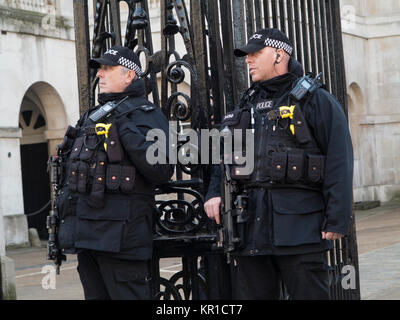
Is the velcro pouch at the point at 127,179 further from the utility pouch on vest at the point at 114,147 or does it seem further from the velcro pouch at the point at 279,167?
the velcro pouch at the point at 279,167

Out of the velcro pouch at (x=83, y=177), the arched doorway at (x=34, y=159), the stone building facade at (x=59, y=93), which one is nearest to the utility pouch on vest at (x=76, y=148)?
the velcro pouch at (x=83, y=177)

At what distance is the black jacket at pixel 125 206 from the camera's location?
4.78 meters

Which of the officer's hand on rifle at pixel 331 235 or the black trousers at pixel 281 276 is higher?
the officer's hand on rifle at pixel 331 235

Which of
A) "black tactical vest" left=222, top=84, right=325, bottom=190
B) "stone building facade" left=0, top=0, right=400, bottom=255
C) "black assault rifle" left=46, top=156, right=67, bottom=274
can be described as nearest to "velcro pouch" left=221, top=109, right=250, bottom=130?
"black tactical vest" left=222, top=84, right=325, bottom=190

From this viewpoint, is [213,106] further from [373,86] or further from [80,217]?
[373,86]

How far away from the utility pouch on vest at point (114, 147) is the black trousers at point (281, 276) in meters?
0.89

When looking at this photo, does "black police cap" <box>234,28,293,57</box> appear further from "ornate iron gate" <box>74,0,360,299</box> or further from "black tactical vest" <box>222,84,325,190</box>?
"ornate iron gate" <box>74,0,360,299</box>

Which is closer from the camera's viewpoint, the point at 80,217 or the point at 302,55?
the point at 80,217

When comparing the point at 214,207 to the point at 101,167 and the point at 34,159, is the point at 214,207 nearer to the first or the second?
the point at 101,167

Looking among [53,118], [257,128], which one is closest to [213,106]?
[257,128]

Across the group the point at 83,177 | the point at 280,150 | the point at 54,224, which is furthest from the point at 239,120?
the point at 54,224

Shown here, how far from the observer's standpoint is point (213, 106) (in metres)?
5.54

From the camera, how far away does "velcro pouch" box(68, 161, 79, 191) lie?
4.91 m
